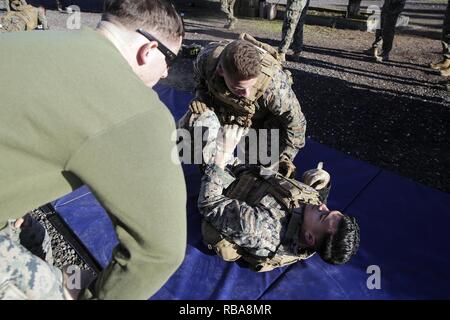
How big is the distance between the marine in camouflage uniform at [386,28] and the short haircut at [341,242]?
16.2 feet

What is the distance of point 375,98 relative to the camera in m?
5.23

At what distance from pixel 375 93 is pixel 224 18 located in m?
7.08

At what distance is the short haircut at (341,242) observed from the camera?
2031 mm

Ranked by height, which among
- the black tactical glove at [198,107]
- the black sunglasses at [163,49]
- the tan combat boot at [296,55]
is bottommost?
the tan combat boot at [296,55]

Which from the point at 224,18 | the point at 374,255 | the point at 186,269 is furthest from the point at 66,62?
the point at 224,18

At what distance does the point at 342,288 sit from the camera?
7.80 feet

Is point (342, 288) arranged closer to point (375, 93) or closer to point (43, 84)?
point (43, 84)

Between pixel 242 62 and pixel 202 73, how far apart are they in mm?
605

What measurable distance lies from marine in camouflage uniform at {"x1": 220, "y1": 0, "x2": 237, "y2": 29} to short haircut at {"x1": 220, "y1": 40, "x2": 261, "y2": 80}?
25.7 feet

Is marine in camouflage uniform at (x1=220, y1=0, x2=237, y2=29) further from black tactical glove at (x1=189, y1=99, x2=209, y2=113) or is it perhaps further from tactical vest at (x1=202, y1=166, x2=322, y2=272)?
tactical vest at (x1=202, y1=166, x2=322, y2=272)

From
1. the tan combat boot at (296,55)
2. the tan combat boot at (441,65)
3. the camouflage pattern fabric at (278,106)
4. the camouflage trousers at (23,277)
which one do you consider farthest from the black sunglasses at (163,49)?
the tan combat boot at (441,65)

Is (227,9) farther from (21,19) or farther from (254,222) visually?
(254,222)

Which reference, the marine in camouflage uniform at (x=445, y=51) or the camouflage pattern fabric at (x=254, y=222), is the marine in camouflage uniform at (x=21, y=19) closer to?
the camouflage pattern fabric at (x=254, y=222)

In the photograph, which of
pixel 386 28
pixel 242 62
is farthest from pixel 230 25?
pixel 242 62
